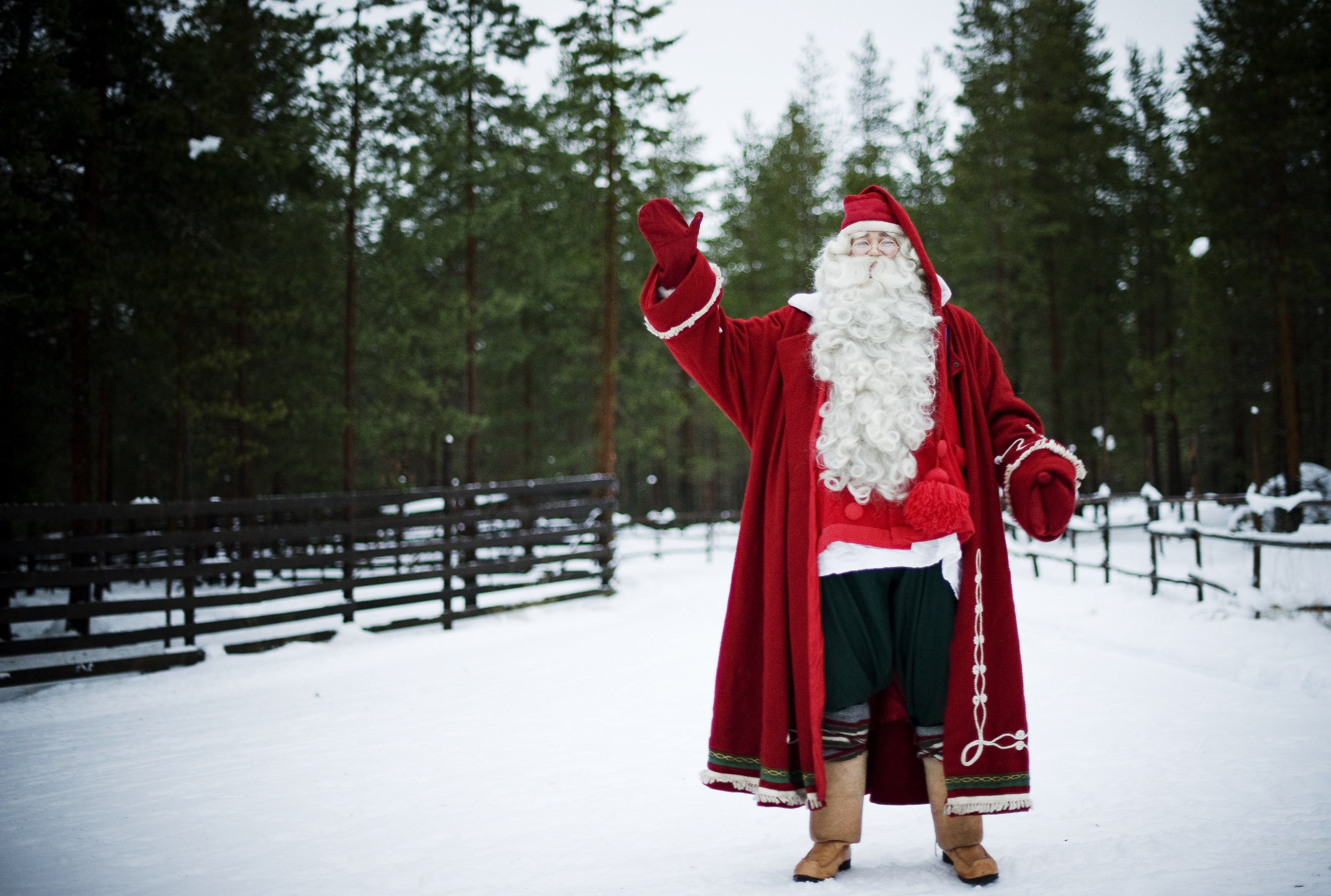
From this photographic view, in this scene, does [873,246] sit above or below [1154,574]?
above

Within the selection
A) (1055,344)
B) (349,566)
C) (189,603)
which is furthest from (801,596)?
(1055,344)

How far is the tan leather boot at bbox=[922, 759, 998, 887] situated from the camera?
248cm

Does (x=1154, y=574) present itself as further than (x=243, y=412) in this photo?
No

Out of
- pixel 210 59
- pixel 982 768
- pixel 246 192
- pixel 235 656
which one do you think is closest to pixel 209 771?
pixel 235 656

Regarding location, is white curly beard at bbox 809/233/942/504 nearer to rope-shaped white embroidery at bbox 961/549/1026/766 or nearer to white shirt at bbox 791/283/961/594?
white shirt at bbox 791/283/961/594

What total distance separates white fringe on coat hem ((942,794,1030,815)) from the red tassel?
73 cm

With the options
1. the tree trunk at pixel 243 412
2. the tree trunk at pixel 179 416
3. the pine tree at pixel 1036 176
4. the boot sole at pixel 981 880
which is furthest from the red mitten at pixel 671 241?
the pine tree at pixel 1036 176

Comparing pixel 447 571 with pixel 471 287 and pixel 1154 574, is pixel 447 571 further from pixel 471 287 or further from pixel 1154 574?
pixel 471 287

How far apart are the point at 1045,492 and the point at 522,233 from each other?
54.4ft

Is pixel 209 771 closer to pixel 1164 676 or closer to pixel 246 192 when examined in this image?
pixel 1164 676

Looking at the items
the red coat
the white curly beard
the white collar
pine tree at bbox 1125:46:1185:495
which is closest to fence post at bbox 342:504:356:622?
the red coat

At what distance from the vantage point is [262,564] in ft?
24.1

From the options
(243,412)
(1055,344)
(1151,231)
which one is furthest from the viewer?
(1151,231)

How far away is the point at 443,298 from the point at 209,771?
14.3 m
